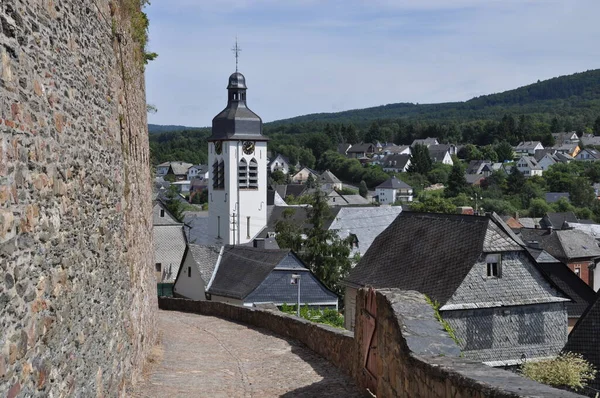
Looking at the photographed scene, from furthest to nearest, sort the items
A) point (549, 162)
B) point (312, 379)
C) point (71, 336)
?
point (549, 162) < point (312, 379) < point (71, 336)

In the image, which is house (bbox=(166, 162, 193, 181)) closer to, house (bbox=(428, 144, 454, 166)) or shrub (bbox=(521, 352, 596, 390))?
house (bbox=(428, 144, 454, 166))

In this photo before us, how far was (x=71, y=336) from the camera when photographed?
6.23m

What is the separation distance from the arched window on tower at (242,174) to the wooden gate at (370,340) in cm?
6478

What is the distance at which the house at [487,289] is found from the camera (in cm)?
2306

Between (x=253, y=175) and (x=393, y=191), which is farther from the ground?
(x=253, y=175)

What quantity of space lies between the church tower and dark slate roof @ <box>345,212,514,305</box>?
43.7 metres

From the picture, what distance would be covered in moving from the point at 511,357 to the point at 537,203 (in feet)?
264

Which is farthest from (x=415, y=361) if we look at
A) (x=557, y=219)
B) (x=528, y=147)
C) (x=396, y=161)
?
(x=528, y=147)

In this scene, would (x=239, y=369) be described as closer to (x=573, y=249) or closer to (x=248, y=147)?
(x=573, y=249)

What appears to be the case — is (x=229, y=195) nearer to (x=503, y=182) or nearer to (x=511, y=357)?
(x=511, y=357)

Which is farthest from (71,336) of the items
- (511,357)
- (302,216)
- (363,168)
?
(363,168)

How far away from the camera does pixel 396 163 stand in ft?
568

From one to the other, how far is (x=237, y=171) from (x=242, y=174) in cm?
58

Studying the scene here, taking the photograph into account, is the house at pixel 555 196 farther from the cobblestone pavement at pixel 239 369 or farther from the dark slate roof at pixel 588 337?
the cobblestone pavement at pixel 239 369
